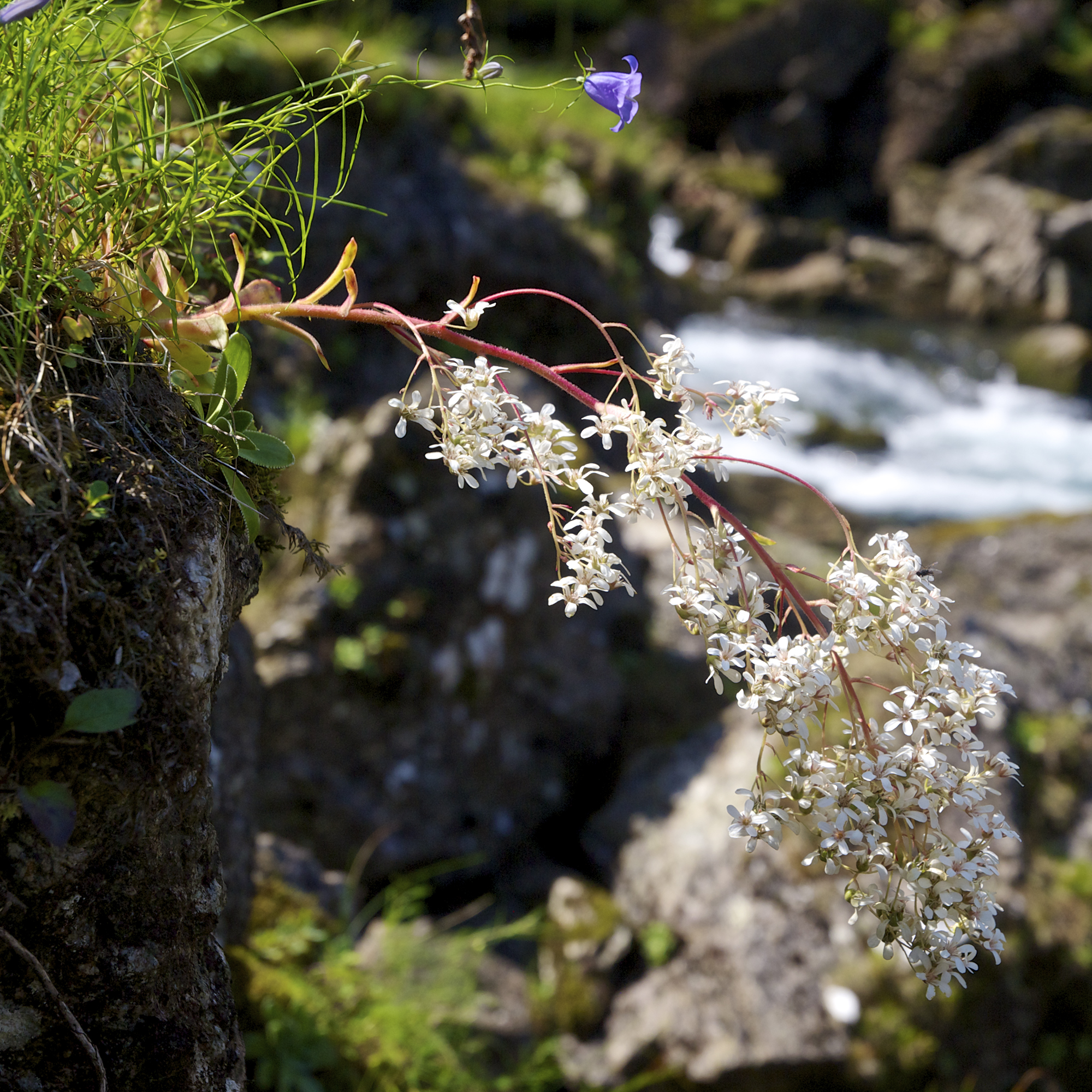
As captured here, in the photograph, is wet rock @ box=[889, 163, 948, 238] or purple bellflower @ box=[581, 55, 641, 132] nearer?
purple bellflower @ box=[581, 55, 641, 132]

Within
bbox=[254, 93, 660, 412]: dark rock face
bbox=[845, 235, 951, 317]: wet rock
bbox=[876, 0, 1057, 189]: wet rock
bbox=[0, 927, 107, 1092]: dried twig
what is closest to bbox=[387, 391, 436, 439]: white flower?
bbox=[0, 927, 107, 1092]: dried twig

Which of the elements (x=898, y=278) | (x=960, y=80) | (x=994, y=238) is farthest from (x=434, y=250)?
(x=960, y=80)

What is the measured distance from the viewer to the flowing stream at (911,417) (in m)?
7.80

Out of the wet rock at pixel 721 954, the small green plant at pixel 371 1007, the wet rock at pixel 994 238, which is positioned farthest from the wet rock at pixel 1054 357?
the small green plant at pixel 371 1007

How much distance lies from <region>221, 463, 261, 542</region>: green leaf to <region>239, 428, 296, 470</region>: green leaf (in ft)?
0.05

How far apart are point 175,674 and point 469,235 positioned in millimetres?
4301

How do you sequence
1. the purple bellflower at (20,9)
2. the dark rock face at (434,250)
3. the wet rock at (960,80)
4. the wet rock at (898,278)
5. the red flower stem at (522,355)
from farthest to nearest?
the wet rock at (960,80), the wet rock at (898,278), the dark rock face at (434,250), the red flower stem at (522,355), the purple bellflower at (20,9)

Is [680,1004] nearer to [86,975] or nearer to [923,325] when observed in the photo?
[86,975]

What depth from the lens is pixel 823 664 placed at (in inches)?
37.5

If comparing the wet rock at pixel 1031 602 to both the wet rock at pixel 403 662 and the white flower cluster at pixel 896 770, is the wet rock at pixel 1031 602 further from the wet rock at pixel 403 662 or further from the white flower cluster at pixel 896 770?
the white flower cluster at pixel 896 770

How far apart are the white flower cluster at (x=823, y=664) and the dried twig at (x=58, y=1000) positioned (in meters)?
0.67

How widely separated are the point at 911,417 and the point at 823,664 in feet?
30.4

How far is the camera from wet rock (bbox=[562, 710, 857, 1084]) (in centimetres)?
270

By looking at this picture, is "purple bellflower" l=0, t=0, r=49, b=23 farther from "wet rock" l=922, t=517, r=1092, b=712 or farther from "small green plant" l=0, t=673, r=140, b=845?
"wet rock" l=922, t=517, r=1092, b=712
